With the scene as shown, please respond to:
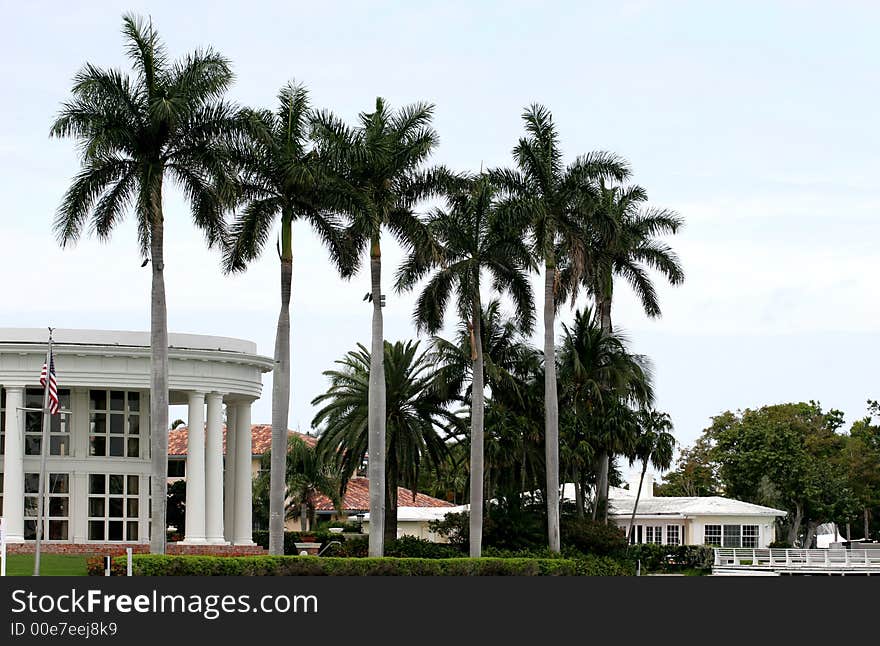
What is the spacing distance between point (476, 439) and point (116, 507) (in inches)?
578

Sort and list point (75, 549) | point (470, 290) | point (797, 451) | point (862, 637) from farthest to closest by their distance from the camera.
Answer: point (797, 451) < point (470, 290) < point (75, 549) < point (862, 637)

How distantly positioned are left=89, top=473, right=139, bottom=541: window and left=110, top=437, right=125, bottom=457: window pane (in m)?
1.03

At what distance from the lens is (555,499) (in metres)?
58.3

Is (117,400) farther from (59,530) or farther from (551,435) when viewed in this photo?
(551,435)

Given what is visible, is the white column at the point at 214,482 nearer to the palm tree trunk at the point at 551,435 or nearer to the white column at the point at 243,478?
the white column at the point at 243,478

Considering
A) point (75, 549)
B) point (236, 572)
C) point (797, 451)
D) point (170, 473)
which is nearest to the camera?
point (236, 572)

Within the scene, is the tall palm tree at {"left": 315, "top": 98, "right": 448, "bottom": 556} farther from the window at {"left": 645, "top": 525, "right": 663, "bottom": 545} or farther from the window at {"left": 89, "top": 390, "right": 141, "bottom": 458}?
the window at {"left": 645, "top": 525, "right": 663, "bottom": 545}

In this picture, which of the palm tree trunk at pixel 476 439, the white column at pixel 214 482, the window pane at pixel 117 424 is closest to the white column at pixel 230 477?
the white column at pixel 214 482

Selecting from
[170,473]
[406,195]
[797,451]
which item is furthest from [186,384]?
[797,451]

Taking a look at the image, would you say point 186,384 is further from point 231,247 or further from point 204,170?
point 204,170

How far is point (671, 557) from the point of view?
2719 inches

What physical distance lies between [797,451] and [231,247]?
49270 mm

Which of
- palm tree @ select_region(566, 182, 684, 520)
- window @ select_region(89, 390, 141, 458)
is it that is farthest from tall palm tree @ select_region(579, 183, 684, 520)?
window @ select_region(89, 390, 141, 458)

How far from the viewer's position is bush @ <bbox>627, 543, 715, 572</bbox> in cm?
6681
